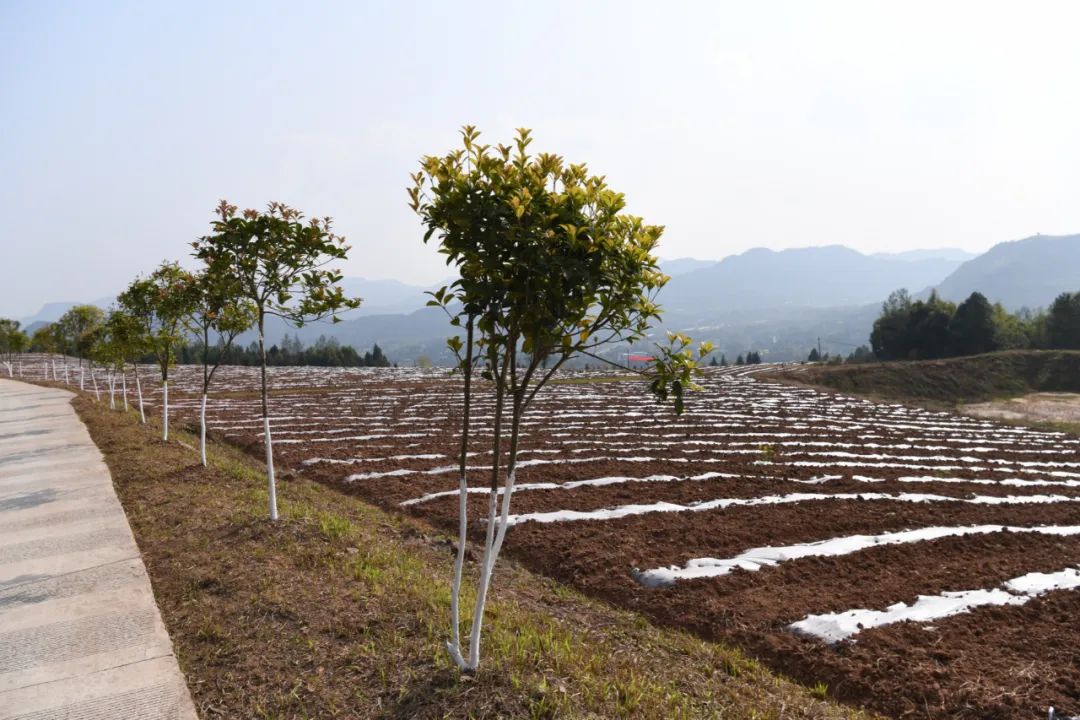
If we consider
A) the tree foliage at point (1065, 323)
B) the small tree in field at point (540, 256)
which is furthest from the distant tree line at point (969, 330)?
the small tree in field at point (540, 256)

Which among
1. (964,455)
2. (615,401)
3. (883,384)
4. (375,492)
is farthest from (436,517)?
(883,384)

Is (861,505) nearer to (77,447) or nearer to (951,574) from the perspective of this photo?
(951,574)

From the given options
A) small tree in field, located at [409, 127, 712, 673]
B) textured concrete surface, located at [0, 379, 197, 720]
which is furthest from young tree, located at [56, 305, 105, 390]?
small tree in field, located at [409, 127, 712, 673]

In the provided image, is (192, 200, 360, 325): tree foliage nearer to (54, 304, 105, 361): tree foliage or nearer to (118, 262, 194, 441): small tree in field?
(118, 262, 194, 441): small tree in field

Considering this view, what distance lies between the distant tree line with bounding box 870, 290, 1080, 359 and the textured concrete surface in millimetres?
57972

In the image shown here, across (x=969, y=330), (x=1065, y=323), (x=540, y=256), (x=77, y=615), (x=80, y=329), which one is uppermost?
(x=80, y=329)

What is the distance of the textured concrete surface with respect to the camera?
14.3 feet

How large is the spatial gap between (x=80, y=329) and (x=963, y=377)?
168 feet

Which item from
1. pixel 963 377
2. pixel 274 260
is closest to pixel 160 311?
pixel 274 260

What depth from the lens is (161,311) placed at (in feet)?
44.3

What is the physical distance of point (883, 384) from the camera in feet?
133

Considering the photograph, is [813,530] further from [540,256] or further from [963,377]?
[963,377]

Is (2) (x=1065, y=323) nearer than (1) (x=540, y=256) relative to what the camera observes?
No

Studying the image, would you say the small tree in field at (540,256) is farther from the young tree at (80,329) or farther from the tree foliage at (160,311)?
the young tree at (80,329)
